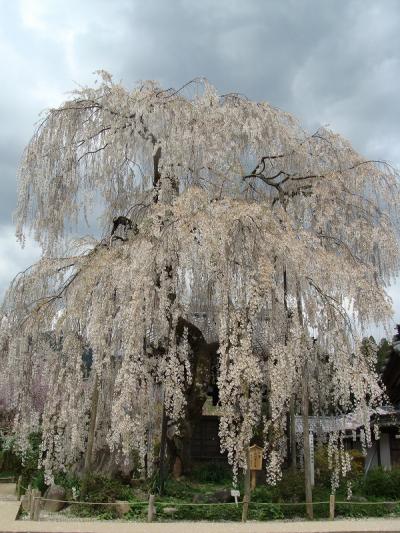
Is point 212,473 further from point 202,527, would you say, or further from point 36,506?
point 202,527

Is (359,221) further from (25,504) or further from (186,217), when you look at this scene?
(25,504)

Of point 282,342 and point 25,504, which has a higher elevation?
point 282,342

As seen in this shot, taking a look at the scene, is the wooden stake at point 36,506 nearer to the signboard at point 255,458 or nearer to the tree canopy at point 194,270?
the tree canopy at point 194,270

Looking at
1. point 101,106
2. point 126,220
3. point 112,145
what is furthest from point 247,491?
point 101,106

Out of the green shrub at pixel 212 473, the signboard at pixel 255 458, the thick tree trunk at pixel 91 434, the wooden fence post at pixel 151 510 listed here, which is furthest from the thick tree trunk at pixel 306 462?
the green shrub at pixel 212 473

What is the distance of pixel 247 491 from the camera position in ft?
28.6

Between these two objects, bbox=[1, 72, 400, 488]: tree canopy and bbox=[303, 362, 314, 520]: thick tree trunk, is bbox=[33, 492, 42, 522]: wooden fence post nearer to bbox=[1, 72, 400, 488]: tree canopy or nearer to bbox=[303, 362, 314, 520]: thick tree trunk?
bbox=[1, 72, 400, 488]: tree canopy

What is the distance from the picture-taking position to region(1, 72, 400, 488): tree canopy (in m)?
8.47

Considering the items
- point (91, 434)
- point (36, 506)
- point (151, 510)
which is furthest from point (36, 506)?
point (151, 510)

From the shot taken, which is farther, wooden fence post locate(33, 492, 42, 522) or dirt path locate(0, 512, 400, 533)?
wooden fence post locate(33, 492, 42, 522)

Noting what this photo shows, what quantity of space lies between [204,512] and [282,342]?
10.7ft

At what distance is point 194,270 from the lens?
9.26m

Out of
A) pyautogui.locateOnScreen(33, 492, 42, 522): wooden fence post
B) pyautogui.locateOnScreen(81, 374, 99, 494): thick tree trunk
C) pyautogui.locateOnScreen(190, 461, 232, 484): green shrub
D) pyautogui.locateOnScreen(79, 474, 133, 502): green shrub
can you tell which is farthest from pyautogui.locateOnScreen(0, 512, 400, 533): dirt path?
pyautogui.locateOnScreen(190, 461, 232, 484): green shrub

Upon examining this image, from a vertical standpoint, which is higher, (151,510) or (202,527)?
(151,510)
